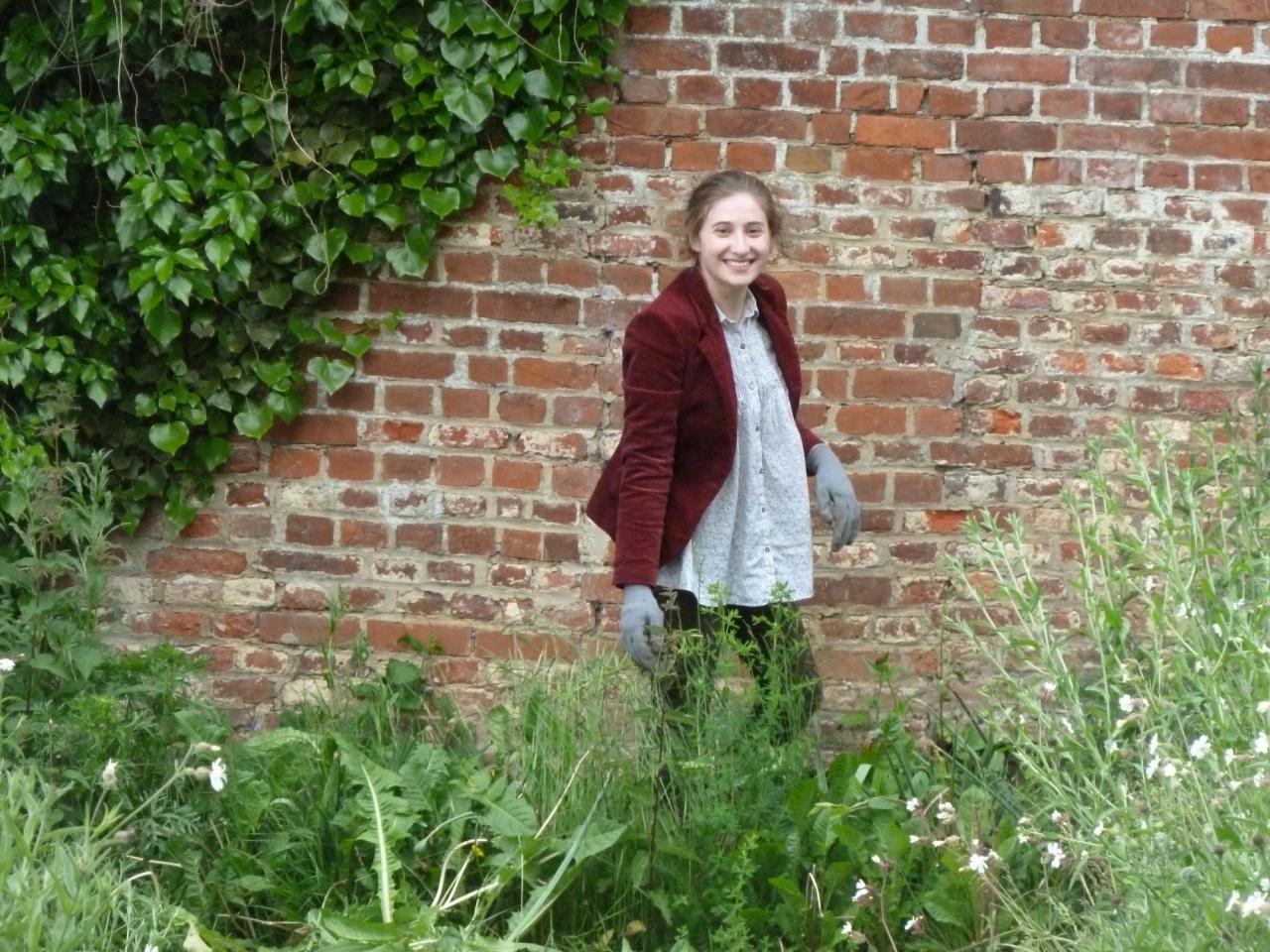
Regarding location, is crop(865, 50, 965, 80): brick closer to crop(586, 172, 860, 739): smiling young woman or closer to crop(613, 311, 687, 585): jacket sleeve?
crop(586, 172, 860, 739): smiling young woman

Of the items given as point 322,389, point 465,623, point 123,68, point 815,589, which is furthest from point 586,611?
point 123,68

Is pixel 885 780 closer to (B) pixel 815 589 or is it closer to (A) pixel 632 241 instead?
(B) pixel 815 589

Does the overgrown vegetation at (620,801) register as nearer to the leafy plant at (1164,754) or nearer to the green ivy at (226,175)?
the leafy plant at (1164,754)

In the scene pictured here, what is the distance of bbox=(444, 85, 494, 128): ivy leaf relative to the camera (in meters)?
4.14

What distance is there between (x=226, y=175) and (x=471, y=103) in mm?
683

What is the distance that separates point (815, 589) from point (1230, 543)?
3.50 ft

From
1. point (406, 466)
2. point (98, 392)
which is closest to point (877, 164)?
point (406, 466)

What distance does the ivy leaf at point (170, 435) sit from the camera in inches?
168

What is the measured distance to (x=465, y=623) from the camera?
4.41m

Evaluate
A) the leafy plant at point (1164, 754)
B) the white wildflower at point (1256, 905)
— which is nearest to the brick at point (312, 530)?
the leafy plant at point (1164, 754)

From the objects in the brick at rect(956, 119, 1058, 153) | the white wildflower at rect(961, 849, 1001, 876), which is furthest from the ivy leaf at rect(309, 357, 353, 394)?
the white wildflower at rect(961, 849, 1001, 876)

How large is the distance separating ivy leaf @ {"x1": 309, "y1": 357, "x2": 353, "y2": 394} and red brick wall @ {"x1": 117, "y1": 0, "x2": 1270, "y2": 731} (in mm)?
58

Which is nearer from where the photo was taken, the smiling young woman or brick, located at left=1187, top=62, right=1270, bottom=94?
the smiling young woman

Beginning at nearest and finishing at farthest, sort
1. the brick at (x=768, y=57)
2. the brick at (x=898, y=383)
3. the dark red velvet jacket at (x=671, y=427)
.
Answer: the dark red velvet jacket at (x=671, y=427)
the brick at (x=768, y=57)
the brick at (x=898, y=383)
